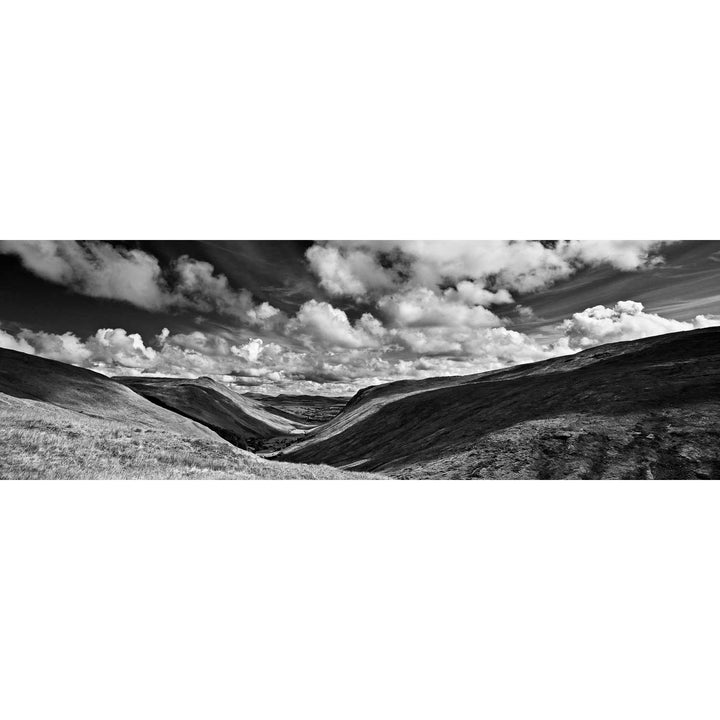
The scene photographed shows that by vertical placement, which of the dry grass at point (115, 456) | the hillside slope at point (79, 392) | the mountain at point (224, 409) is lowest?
the dry grass at point (115, 456)

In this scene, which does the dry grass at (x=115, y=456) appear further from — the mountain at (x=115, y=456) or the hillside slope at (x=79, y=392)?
the hillside slope at (x=79, y=392)

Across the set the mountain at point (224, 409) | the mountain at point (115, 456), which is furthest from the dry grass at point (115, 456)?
the mountain at point (224, 409)

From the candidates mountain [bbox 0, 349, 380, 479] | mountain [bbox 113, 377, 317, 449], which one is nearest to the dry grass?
mountain [bbox 0, 349, 380, 479]

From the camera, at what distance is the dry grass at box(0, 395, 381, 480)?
37.5 ft

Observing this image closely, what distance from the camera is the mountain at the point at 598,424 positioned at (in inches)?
562

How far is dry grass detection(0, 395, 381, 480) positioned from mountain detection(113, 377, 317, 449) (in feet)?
246

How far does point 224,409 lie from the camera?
106938mm

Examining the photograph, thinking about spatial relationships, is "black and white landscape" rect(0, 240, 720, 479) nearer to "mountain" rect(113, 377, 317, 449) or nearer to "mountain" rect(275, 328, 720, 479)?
"mountain" rect(275, 328, 720, 479)

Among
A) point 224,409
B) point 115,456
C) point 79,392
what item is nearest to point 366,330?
point 115,456

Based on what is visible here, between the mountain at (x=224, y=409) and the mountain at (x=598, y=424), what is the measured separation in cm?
6873

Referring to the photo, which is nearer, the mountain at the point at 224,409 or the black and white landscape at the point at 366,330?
the black and white landscape at the point at 366,330

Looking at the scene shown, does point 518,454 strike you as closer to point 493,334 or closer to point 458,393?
point 493,334

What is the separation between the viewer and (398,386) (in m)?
64.5

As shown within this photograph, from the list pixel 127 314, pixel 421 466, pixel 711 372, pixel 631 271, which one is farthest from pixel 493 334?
pixel 127 314
